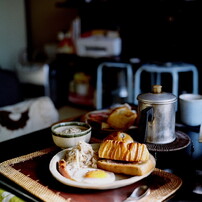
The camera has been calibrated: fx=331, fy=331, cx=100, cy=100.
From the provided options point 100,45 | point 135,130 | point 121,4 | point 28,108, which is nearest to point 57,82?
point 100,45

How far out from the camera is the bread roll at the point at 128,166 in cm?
102

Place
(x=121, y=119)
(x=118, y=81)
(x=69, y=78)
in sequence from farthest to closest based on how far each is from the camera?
A: (x=69, y=78) → (x=118, y=81) → (x=121, y=119)

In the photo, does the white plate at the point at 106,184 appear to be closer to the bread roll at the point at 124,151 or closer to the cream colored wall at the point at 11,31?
the bread roll at the point at 124,151

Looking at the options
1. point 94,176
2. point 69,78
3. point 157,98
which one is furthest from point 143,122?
point 69,78

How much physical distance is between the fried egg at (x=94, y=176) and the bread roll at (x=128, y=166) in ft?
0.07

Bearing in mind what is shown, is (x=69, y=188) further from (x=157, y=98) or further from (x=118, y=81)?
(x=118, y=81)

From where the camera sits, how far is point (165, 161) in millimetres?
1213

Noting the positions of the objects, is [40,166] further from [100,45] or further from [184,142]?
[100,45]

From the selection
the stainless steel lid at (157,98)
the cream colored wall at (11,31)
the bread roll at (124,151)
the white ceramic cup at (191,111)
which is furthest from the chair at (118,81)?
the bread roll at (124,151)

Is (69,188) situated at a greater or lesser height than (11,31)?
lesser

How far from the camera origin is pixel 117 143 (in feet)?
3.59

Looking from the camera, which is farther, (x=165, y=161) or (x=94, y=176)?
(x=165, y=161)

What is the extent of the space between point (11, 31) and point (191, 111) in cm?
391

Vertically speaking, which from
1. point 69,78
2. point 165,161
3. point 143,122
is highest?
point 143,122
